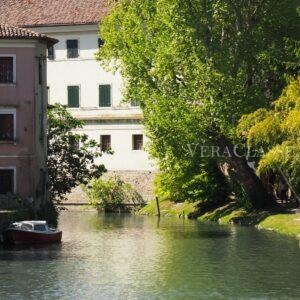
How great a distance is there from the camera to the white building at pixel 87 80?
91.6 m

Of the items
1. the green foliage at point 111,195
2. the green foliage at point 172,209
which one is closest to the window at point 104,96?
the green foliage at point 111,195

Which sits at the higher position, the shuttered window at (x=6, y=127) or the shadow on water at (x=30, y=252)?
the shuttered window at (x=6, y=127)

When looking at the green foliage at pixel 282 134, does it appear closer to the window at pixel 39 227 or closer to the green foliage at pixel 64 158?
the window at pixel 39 227

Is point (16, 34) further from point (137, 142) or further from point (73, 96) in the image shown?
point (73, 96)

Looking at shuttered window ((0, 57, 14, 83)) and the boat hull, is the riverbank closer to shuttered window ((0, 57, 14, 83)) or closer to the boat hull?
the boat hull

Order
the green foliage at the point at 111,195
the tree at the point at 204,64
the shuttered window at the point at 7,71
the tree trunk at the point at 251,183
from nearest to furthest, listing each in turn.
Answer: the shuttered window at the point at 7,71, the tree at the point at 204,64, the tree trunk at the point at 251,183, the green foliage at the point at 111,195

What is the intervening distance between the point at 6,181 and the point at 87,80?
28.6 meters

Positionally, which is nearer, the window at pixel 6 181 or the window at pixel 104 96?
the window at pixel 6 181

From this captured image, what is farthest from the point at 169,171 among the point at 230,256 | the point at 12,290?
the point at 12,290

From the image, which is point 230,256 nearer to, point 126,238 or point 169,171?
point 126,238

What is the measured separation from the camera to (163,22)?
70125mm

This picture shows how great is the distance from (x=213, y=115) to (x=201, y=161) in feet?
29.0

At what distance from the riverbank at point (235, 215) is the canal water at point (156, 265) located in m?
1.31

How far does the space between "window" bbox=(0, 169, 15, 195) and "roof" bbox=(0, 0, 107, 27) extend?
27927 mm
